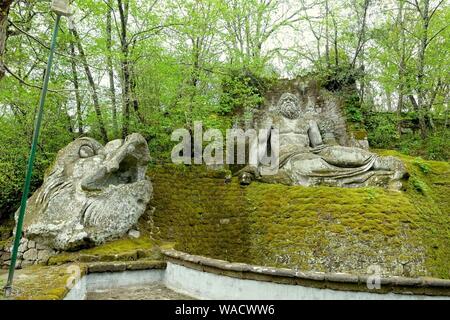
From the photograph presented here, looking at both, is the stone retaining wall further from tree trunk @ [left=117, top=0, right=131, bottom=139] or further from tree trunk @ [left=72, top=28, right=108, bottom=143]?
tree trunk @ [left=72, top=28, right=108, bottom=143]

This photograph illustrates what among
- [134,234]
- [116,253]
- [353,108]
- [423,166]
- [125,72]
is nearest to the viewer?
[116,253]

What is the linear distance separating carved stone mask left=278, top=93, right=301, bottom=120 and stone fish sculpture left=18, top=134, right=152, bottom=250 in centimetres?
449

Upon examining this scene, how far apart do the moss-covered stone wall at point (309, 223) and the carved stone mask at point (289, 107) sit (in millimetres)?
2935

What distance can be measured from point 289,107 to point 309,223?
14.9 feet

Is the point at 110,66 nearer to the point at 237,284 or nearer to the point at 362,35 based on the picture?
the point at 237,284

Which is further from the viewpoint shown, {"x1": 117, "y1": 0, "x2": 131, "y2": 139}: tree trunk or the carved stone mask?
the carved stone mask

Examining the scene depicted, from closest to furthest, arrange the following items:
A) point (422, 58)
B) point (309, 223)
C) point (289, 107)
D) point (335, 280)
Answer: point (335, 280) < point (309, 223) < point (289, 107) < point (422, 58)

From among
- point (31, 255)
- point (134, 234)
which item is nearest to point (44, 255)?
point (31, 255)

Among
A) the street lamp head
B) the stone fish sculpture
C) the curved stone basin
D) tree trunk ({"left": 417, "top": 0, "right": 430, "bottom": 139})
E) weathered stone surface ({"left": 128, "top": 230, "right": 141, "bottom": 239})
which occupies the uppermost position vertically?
tree trunk ({"left": 417, "top": 0, "right": 430, "bottom": 139})

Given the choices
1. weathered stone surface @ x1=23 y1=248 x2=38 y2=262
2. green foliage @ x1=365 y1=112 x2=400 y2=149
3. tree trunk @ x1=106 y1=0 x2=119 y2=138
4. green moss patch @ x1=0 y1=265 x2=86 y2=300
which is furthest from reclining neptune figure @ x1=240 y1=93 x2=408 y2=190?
green foliage @ x1=365 y1=112 x2=400 y2=149

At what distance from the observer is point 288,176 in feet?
26.7

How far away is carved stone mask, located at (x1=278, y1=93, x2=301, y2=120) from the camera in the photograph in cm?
1038

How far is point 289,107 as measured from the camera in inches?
409

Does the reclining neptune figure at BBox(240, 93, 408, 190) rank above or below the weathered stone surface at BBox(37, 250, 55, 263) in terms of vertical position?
above
